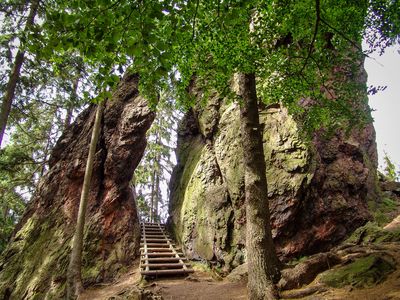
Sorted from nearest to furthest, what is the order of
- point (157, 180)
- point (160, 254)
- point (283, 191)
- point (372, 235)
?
point (372, 235) < point (283, 191) < point (160, 254) < point (157, 180)

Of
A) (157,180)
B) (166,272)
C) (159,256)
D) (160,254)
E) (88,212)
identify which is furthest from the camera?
(157,180)

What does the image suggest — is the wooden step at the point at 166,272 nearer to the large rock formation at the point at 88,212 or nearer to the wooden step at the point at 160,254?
the wooden step at the point at 160,254

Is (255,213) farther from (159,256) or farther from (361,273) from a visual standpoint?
(159,256)

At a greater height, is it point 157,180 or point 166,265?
point 157,180

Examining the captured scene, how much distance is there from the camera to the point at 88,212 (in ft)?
44.3

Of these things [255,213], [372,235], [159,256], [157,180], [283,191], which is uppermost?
[157,180]

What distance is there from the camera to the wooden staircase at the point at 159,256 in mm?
10920

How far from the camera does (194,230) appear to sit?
13438 mm

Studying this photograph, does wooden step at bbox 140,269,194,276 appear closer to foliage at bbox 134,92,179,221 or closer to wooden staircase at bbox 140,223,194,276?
wooden staircase at bbox 140,223,194,276

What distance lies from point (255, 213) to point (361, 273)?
223 centimetres

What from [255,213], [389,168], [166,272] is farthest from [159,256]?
[389,168]

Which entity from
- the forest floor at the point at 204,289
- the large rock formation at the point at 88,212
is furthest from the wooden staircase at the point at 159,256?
the large rock formation at the point at 88,212

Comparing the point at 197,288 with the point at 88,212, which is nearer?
the point at 197,288

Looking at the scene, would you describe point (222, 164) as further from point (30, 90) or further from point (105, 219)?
point (30, 90)
